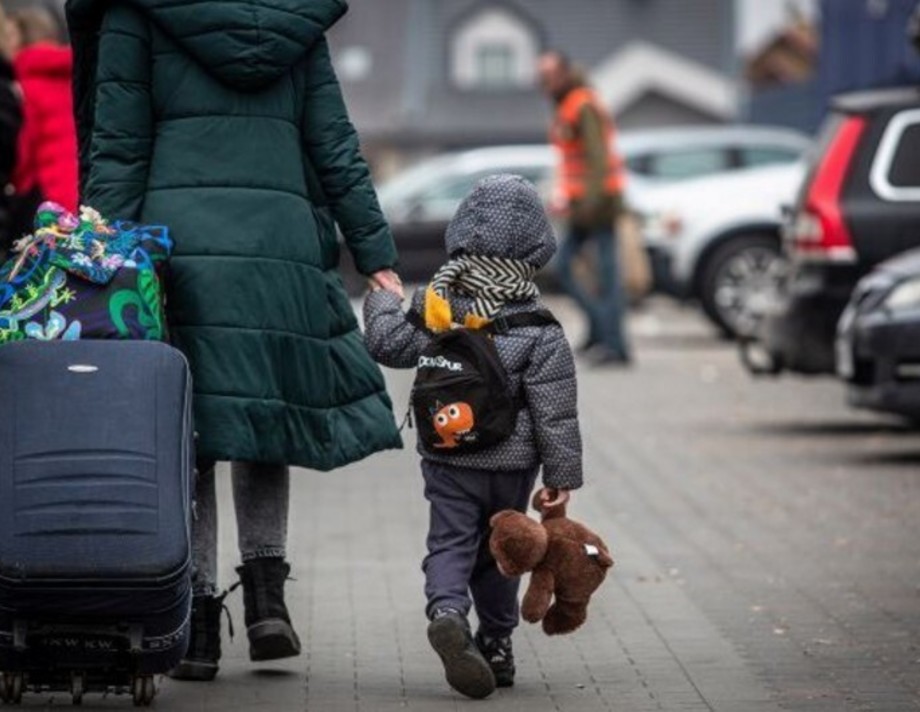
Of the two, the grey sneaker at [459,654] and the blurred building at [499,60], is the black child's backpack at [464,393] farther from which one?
the blurred building at [499,60]

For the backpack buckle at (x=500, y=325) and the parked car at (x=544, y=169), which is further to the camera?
the parked car at (x=544, y=169)

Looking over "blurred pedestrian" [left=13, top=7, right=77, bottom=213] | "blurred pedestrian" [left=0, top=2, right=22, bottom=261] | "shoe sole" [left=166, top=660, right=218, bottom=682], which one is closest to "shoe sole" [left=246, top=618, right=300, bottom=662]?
"shoe sole" [left=166, top=660, right=218, bottom=682]

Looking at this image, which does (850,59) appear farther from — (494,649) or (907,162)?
(494,649)

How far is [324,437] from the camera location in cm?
730

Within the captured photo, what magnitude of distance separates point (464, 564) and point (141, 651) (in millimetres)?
945

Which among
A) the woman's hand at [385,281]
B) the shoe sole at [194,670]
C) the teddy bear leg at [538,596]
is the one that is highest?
the woman's hand at [385,281]

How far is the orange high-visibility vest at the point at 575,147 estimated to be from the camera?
19.4 metres

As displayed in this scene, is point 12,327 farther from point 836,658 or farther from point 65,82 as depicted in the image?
point 65,82

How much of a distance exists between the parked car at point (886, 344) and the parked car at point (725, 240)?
906 cm

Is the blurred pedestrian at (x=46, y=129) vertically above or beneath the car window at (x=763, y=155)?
above

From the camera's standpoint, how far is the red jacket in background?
1153 cm

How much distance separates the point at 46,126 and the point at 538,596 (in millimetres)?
5081

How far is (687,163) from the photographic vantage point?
28891 millimetres

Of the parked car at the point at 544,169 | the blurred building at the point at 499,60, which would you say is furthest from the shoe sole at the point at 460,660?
the blurred building at the point at 499,60
